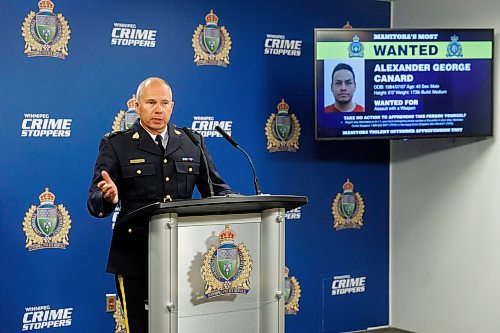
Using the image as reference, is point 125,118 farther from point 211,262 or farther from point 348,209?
point 211,262

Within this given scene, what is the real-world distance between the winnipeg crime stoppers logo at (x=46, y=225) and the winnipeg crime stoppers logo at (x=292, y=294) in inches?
65.7

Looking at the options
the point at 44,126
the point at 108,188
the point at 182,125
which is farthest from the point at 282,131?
the point at 108,188

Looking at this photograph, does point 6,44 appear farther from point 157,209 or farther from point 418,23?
point 418,23

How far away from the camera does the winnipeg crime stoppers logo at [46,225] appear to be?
14.9 ft

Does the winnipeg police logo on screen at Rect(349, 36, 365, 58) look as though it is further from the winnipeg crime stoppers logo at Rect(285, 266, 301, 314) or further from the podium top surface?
the podium top surface

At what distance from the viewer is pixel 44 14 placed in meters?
4.56

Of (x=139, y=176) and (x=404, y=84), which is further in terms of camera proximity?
(x=404, y=84)

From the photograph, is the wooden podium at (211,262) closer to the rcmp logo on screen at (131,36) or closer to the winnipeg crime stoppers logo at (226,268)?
the winnipeg crime stoppers logo at (226,268)

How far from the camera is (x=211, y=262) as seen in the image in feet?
9.64

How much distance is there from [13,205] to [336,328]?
259 cm

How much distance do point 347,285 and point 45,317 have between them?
2.32m

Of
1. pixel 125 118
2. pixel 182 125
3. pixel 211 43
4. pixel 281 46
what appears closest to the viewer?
pixel 125 118

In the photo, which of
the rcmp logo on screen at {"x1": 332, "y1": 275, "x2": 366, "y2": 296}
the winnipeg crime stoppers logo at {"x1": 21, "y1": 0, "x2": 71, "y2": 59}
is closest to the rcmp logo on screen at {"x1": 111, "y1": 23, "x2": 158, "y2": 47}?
the winnipeg crime stoppers logo at {"x1": 21, "y1": 0, "x2": 71, "y2": 59}

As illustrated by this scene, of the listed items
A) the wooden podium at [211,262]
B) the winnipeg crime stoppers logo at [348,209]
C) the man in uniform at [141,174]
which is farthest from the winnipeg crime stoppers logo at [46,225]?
the winnipeg crime stoppers logo at [348,209]
